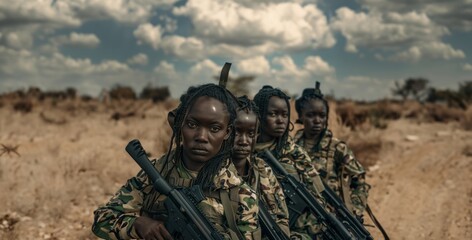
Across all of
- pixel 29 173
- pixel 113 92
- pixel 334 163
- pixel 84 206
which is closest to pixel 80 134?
pixel 29 173

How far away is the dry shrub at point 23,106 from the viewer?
23688 millimetres

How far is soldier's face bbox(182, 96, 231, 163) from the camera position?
2.64 meters

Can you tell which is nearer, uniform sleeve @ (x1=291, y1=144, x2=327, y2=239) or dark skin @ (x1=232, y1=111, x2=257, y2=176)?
dark skin @ (x1=232, y1=111, x2=257, y2=176)

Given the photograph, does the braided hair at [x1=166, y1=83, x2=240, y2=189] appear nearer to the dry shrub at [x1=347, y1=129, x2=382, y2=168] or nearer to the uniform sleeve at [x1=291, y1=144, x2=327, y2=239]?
the uniform sleeve at [x1=291, y1=144, x2=327, y2=239]

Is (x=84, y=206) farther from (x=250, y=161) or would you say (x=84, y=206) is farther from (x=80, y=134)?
(x=80, y=134)

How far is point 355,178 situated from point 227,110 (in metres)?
3.25

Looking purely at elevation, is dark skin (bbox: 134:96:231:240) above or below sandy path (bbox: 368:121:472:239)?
above

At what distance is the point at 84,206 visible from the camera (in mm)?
7688

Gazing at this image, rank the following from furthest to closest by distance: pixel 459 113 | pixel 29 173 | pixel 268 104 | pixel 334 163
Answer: pixel 459 113 < pixel 29 173 < pixel 334 163 < pixel 268 104

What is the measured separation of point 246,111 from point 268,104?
99 centimetres

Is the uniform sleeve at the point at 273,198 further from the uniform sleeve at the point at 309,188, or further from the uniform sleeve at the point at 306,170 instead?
the uniform sleeve at the point at 306,170

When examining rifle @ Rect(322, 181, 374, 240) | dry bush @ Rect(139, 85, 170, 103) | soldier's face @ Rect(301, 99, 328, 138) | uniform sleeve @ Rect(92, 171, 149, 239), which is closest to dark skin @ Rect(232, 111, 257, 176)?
uniform sleeve @ Rect(92, 171, 149, 239)

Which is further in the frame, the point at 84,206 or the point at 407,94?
the point at 407,94

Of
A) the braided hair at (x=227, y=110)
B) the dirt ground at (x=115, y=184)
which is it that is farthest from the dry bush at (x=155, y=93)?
the braided hair at (x=227, y=110)
